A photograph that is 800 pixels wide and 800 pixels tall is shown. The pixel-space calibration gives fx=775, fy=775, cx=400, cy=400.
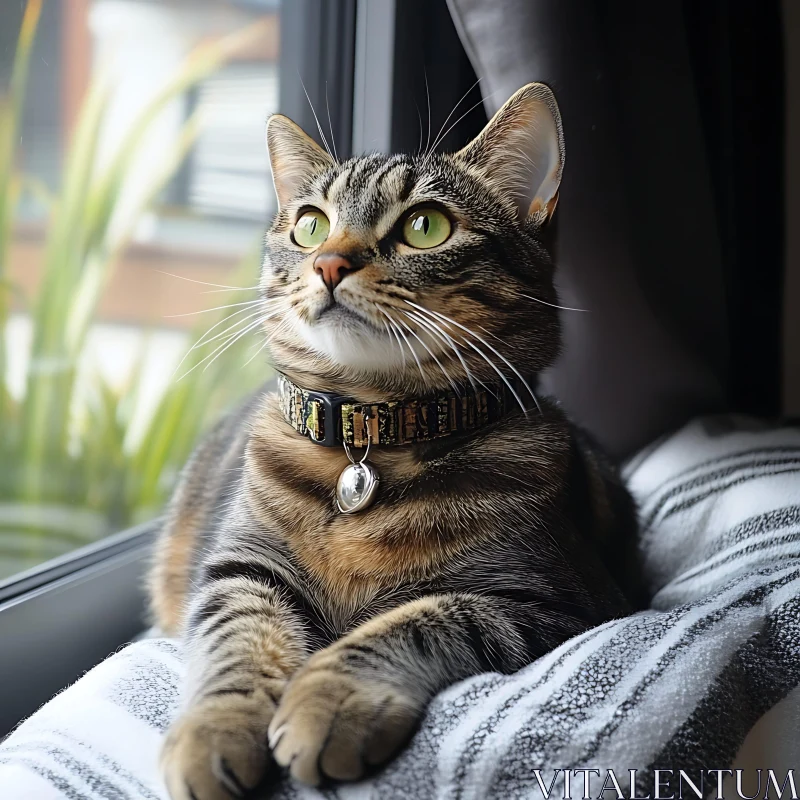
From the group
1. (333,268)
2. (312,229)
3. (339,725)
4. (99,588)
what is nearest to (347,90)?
(312,229)

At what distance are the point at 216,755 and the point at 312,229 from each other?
0.50m

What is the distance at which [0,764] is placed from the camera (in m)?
0.60

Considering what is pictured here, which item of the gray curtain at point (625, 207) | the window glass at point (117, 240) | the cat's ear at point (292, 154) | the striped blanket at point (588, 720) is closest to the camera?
the striped blanket at point (588, 720)

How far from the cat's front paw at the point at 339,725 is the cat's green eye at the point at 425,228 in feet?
1.28

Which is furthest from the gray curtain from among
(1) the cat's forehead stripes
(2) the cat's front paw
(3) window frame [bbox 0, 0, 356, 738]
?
(2) the cat's front paw

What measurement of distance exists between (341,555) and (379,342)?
197 mm

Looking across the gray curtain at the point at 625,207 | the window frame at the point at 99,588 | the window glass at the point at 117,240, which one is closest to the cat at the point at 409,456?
the window glass at the point at 117,240

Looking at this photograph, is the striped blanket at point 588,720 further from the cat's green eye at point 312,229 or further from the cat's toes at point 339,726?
the cat's green eye at point 312,229

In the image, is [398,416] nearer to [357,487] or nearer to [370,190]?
[357,487]

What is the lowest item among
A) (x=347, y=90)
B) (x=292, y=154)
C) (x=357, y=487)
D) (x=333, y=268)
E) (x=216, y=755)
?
(x=216, y=755)

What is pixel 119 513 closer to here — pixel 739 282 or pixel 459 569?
pixel 459 569

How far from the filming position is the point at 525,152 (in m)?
0.77

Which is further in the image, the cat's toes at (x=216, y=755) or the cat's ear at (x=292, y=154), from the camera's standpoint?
the cat's ear at (x=292, y=154)

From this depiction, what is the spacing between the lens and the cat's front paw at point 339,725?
19.5 inches
